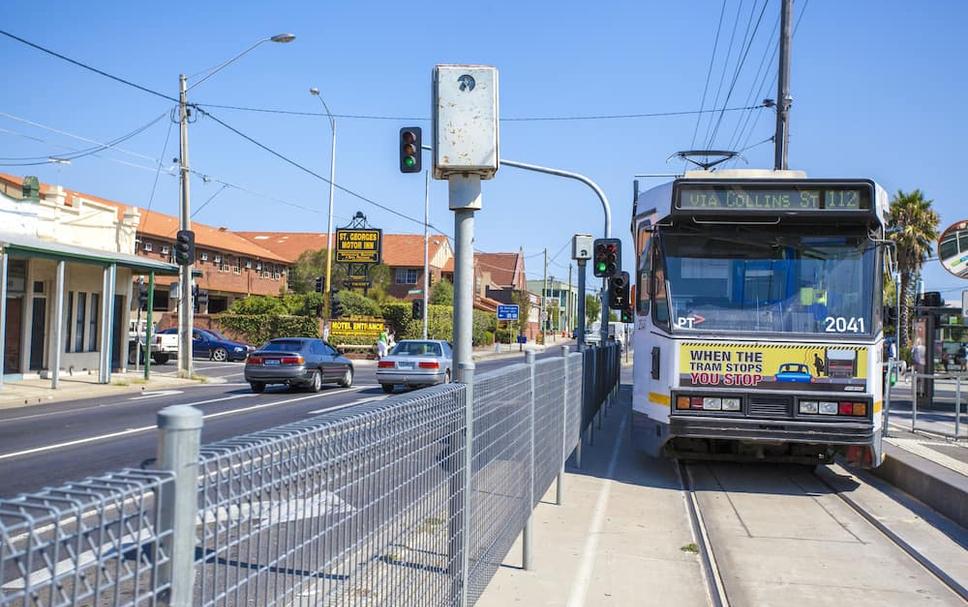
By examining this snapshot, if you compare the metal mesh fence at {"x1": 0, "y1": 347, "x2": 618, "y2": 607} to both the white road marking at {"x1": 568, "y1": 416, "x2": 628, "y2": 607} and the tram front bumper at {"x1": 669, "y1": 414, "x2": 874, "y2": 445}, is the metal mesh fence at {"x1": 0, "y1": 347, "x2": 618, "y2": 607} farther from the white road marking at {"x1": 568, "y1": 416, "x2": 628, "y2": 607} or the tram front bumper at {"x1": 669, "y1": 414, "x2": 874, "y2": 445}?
the tram front bumper at {"x1": 669, "y1": 414, "x2": 874, "y2": 445}

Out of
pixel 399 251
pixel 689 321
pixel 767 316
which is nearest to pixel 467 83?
pixel 689 321

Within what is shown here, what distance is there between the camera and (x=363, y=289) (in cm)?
6194

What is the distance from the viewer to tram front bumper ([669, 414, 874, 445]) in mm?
9844

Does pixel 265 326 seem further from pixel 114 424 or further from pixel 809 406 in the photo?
pixel 809 406

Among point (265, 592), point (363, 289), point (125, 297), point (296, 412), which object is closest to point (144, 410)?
point (296, 412)

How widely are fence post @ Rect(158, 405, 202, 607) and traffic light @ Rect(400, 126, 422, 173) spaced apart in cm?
963

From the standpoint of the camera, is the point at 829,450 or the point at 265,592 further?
the point at 829,450

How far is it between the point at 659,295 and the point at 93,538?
9252mm

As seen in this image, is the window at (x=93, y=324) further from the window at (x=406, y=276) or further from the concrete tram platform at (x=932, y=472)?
the window at (x=406, y=276)

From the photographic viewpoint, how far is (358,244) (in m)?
56.0

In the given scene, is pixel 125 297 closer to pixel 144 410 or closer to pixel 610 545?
pixel 144 410

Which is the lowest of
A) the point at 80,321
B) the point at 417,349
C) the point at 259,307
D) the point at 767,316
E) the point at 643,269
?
the point at 417,349

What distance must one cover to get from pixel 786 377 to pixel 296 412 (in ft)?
36.9

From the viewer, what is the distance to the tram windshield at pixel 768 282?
1026cm
